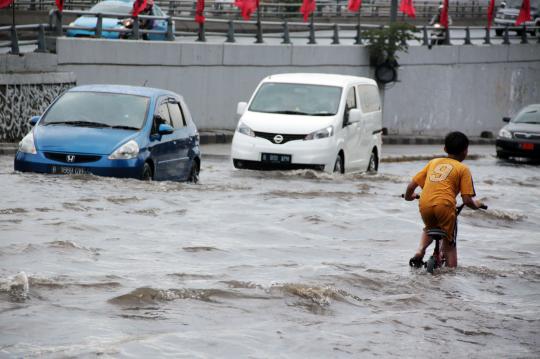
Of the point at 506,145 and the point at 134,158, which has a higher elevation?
the point at 134,158

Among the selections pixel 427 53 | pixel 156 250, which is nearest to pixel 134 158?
pixel 156 250

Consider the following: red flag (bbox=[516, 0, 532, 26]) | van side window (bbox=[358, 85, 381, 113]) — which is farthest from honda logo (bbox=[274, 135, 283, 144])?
red flag (bbox=[516, 0, 532, 26])

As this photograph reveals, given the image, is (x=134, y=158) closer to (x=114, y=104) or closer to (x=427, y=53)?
(x=114, y=104)

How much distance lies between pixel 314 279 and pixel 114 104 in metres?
6.75

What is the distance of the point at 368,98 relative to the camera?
22.8 meters

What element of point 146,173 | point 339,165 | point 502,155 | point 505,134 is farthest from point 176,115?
point 502,155

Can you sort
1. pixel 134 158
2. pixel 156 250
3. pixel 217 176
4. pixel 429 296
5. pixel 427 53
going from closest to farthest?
pixel 429 296 → pixel 156 250 → pixel 134 158 → pixel 217 176 → pixel 427 53

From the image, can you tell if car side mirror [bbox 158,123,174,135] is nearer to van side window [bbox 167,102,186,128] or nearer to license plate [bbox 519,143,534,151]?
van side window [bbox 167,102,186,128]

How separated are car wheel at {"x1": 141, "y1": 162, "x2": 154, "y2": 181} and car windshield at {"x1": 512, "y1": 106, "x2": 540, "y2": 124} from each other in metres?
16.2

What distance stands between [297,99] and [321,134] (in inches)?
46.9

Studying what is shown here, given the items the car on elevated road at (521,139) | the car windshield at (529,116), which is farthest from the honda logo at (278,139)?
the car windshield at (529,116)

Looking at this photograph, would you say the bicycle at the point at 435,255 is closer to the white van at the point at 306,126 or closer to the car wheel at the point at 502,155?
the white van at the point at 306,126

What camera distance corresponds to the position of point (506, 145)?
98.6 ft

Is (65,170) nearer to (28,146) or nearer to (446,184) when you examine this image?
(28,146)
